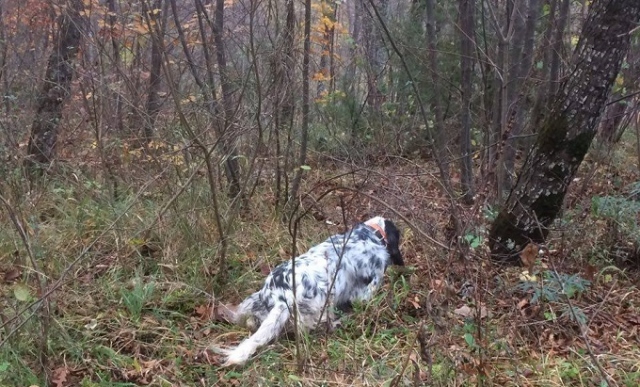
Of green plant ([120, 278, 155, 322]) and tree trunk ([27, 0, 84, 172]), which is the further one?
tree trunk ([27, 0, 84, 172])

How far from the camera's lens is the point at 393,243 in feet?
16.9

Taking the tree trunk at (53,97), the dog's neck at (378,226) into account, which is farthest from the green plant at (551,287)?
the tree trunk at (53,97)

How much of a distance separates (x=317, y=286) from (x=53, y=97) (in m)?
5.11

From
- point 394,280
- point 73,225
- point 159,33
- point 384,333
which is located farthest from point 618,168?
point 73,225

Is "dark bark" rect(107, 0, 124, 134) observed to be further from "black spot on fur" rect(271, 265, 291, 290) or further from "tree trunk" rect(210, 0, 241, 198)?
"black spot on fur" rect(271, 265, 291, 290)

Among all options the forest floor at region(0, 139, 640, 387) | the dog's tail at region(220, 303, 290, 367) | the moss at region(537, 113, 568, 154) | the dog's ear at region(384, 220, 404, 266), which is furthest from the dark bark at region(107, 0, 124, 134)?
the moss at region(537, 113, 568, 154)

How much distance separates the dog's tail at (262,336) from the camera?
12.1ft

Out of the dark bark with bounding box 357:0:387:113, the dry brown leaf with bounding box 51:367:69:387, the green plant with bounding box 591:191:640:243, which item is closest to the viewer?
the dry brown leaf with bounding box 51:367:69:387

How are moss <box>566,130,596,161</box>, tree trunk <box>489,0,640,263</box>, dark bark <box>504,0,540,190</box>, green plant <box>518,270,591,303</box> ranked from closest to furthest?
green plant <box>518,270,591,303</box>, tree trunk <box>489,0,640,263</box>, moss <box>566,130,596,161</box>, dark bark <box>504,0,540,190</box>

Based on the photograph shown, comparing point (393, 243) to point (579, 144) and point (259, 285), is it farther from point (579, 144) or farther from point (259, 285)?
point (579, 144)

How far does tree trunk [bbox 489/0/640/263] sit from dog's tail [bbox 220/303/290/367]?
1982 millimetres

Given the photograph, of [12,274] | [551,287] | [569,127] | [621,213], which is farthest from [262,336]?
[621,213]

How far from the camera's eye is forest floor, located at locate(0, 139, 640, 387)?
3439 mm

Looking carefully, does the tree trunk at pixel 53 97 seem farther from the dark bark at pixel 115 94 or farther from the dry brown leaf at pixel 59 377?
the dry brown leaf at pixel 59 377
